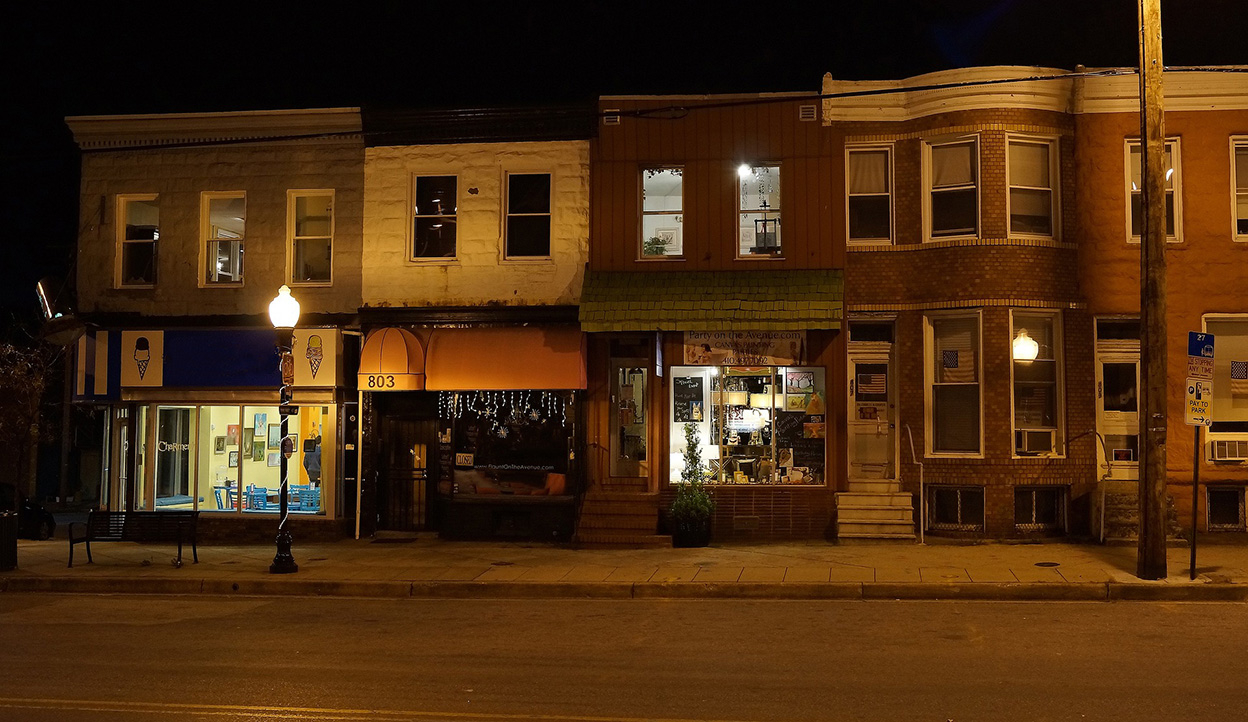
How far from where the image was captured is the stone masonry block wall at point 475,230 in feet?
59.0

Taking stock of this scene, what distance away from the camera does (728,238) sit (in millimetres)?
17594

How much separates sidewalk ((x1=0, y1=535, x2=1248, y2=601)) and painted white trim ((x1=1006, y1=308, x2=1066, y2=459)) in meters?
1.49

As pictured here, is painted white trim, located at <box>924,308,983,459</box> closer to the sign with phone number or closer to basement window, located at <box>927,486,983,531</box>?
basement window, located at <box>927,486,983,531</box>

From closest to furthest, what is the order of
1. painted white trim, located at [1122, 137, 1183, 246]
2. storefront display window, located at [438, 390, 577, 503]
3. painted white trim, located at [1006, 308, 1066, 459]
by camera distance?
painted white trim, located at [1006, 308, 1066, 459], painted white trim, located at [1122, 137, 1183, 246], storefront display window, located at [438, 390, 577, 503]

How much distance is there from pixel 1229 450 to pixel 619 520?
32.3 feet

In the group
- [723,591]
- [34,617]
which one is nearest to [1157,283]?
[723,591]

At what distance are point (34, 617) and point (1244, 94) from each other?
19.0 m

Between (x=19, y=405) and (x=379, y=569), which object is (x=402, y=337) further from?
(x=19, y=405)

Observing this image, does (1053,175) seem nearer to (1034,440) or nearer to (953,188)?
(953,188)

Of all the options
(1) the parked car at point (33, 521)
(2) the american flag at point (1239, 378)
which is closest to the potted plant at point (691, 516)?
(2) the american flag at point (1239, 378)

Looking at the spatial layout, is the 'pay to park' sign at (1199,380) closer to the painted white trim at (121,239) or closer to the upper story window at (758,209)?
the upper story window at (758,209)

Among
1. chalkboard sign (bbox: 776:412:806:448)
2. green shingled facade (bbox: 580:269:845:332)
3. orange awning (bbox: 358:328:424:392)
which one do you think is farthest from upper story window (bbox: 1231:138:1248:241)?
orange awning (bbox: 358:328:424:392)

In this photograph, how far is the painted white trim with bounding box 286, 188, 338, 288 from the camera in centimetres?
1867

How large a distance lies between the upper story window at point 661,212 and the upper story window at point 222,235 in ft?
24.5
